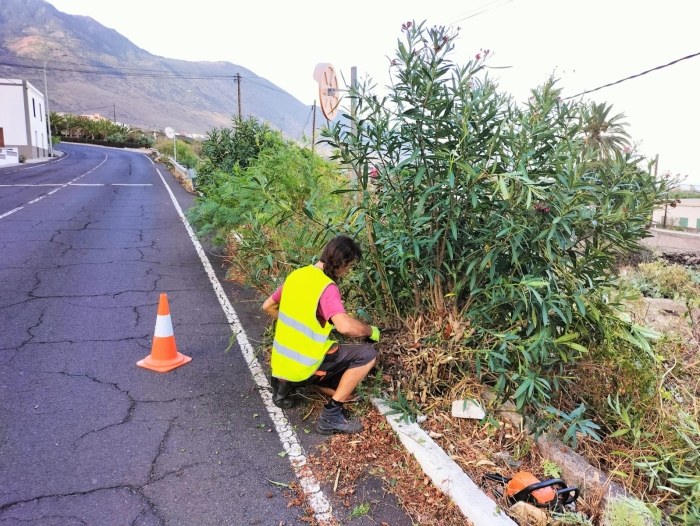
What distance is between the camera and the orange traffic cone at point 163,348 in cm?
450

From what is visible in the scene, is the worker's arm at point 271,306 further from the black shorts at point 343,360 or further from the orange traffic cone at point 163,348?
the orange traffic cone at point 163,348

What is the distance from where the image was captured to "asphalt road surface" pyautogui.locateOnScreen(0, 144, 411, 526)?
9.14 ft

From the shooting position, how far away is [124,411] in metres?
3.72

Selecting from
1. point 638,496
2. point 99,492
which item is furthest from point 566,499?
point 99,492

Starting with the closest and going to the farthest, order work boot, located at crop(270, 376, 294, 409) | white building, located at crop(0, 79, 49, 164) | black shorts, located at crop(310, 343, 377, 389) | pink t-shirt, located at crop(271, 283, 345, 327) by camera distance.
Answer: pink t-shirt, located at crop(271, 283, 345, 327) < black shorts, located at crop(310, 343, 377, 389) < work boot, located at crop(270, 376, 294, 409) < white building, located at crop(0, 79, 49, 164)

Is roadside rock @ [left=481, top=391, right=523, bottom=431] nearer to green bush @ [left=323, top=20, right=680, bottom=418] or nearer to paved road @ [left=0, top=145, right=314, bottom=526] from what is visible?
green bush @ [left=323, top=20, right=680, bottom=418]

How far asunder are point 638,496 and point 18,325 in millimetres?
5743

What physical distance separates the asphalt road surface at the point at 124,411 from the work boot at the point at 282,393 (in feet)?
0.47

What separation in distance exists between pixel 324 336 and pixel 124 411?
5.39 feet

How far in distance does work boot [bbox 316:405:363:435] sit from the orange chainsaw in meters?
1.12

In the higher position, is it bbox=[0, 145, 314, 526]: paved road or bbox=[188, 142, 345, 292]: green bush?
bbox=[188, 142, 345, 292]: green bush

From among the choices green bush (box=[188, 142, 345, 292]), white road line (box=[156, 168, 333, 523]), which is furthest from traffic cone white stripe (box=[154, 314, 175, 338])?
green bush (box=[188, 142, 345, 292])

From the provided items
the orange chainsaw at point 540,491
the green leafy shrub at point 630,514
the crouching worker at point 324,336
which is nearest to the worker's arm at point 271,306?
the crouching worker at point 324,336

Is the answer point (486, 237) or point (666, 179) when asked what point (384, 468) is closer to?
point (486, 237)
